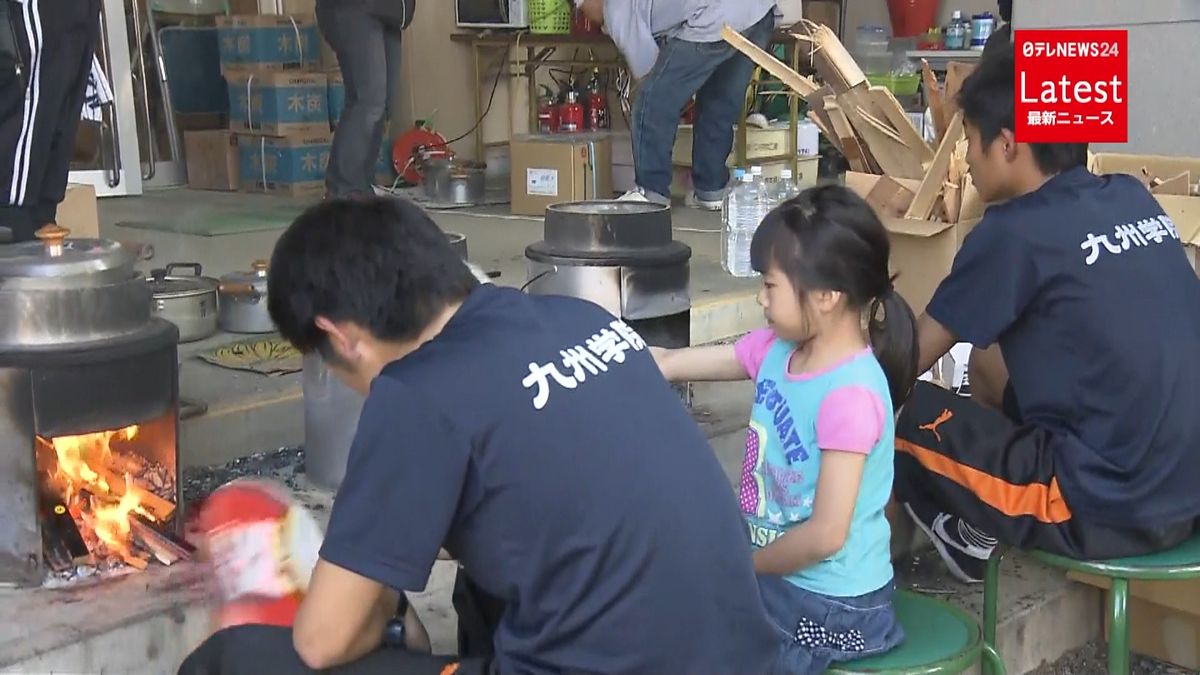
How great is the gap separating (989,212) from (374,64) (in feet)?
10.9

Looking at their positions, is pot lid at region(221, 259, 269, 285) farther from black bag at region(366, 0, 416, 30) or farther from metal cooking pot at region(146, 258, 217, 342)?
black bag at region(366, 0, 416, 30)

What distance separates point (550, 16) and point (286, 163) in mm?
1620

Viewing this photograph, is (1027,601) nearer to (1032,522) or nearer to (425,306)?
(1032,522)

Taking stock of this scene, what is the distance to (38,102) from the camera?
115 inches

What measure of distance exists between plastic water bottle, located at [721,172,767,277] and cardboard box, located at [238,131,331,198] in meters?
2.66

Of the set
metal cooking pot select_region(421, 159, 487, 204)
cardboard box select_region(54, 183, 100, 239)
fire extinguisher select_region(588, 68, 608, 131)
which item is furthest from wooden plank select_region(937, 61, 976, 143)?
fire extinguisher select_region(588, 68, 608, 131)

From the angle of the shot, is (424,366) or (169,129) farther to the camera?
(169,129)

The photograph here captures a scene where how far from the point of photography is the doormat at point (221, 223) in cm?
557

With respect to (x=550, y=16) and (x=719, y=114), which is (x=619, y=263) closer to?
(x=719, y=114)

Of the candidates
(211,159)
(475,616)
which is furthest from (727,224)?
(211,159)

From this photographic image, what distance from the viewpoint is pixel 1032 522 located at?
2146 millimetres

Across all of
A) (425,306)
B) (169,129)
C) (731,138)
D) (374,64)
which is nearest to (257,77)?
(169,129)

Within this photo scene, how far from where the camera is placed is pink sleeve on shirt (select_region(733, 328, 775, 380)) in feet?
7.03

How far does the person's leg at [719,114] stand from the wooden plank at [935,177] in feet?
8.41
